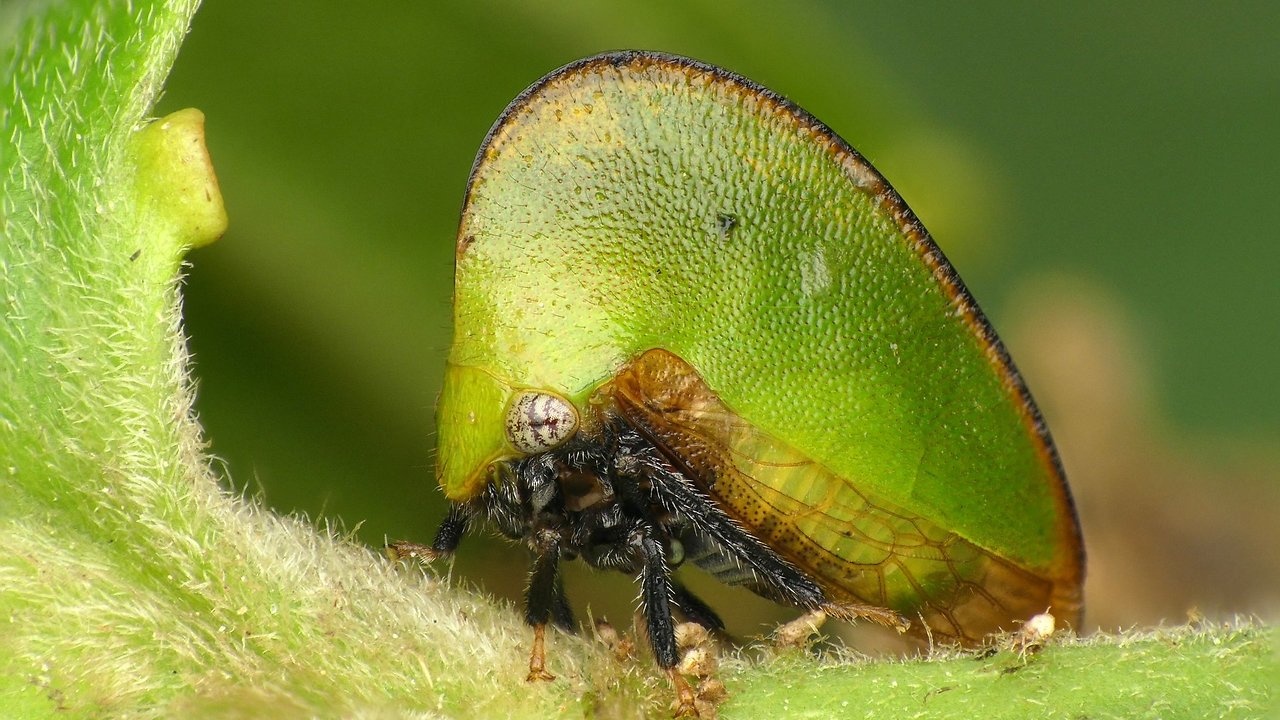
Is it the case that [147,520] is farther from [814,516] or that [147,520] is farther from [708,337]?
[814,516]

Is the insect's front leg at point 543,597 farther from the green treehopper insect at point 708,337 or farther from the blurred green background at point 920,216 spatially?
the blurred green background at point 920,216

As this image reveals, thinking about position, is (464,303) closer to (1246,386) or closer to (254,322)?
(254,322)

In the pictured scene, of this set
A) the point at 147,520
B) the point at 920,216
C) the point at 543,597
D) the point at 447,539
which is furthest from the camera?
the point at 920,216

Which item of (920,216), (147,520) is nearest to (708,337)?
(147,520)

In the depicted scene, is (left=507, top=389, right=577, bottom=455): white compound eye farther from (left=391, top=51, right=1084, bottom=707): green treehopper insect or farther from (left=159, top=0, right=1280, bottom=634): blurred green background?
(left=159, top=0, right=1280, bottom=634): blurred green background

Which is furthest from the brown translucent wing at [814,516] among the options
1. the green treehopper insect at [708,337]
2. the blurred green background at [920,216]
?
the blurred green background at [920,216]

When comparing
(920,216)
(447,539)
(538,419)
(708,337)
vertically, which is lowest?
(447,539)

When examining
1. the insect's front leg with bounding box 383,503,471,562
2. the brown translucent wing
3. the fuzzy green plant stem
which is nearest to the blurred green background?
the insect's front leg with bounding box 383,503,471,562
